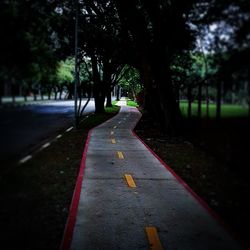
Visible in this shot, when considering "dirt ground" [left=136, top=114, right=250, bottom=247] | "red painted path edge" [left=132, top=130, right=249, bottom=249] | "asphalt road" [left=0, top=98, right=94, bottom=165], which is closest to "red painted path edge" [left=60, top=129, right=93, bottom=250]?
"red painted path edge" [left=132, top=130, right=249, bottom=249]

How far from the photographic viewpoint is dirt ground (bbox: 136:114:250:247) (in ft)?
22.8

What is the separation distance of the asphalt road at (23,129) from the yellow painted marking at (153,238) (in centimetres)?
454


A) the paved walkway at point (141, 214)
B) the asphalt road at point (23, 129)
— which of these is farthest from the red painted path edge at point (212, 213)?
the asphalt road at point (23, 129)

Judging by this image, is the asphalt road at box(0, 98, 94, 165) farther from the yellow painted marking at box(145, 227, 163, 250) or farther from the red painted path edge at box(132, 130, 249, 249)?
the red painted path edge at box(132, 130, 249, 249)

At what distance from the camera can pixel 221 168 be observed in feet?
42.2

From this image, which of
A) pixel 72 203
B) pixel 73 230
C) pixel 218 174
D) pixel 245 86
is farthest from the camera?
pixel 218 174

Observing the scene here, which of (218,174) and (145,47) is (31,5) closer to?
(218,174)

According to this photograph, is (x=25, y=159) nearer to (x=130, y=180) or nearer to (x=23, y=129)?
(x=23, y=129)

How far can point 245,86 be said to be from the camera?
2.49 m

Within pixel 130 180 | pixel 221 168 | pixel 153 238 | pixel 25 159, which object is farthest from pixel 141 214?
pixel 25 159

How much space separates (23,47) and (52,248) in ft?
17.2

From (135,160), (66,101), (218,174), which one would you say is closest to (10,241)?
(66,101)

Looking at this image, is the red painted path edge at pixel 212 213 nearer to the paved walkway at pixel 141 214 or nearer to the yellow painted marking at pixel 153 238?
the paved walkway at pixel 141 214

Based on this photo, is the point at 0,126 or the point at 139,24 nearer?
the point at 0,126
